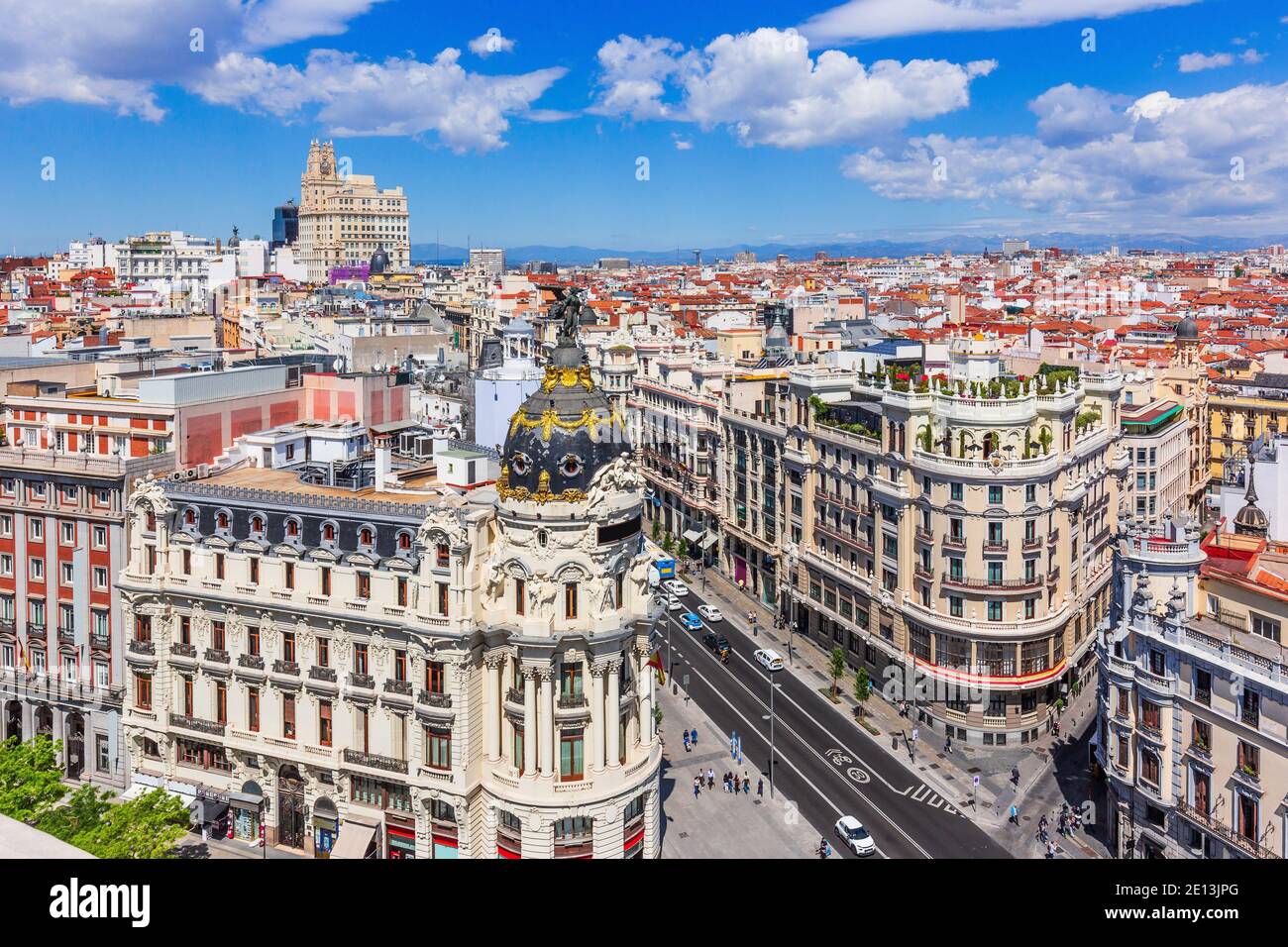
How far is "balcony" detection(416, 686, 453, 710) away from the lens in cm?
5434

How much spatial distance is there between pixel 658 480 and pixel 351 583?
72.7 m

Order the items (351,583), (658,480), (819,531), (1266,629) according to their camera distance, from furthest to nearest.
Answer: (658,480) < (819,531) < (351,583) < (1266,629)

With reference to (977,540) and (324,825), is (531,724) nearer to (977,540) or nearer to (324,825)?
(324,825)

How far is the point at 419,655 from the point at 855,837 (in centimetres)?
2479

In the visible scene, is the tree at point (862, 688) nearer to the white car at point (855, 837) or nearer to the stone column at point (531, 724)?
the white car at point (855, 837)

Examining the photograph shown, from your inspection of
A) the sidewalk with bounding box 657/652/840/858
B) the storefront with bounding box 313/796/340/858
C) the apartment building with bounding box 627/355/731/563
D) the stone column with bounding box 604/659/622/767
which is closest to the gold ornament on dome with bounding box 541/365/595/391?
the stone column with bounding box 604/659/622/767

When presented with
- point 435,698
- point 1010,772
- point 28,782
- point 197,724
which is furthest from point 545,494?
point 1010,772

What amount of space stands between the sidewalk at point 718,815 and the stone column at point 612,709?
8.95 metres

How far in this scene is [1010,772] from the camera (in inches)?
2778

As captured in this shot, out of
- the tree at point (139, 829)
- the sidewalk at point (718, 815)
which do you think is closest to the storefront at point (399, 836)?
the tree at point (139, 829)

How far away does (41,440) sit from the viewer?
75.8 m
